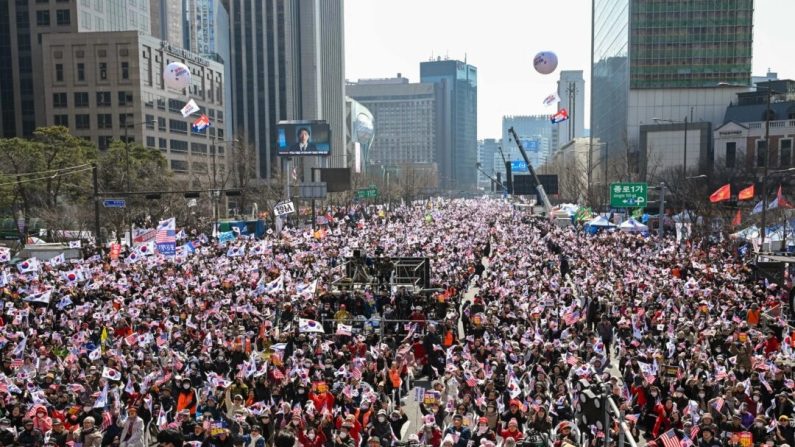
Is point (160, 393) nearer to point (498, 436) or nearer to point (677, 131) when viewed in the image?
point (498, 436)

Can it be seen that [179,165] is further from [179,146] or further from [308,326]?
[308,326]

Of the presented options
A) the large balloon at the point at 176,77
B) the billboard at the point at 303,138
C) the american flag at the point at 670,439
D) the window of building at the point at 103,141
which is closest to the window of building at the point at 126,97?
the window of building at the point at 103,141

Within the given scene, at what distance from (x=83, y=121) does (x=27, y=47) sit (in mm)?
14366

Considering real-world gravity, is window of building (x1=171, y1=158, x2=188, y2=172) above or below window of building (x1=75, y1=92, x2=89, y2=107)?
below

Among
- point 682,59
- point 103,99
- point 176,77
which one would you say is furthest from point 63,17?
point 682,59

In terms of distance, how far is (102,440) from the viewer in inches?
505

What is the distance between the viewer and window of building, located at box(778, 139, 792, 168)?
2887 inches

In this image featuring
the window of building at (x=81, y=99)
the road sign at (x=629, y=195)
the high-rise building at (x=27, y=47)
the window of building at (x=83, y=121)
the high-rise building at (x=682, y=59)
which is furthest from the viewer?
the high-rise building at (x=682, y=59)

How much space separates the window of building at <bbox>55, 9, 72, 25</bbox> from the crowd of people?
73.8 metres

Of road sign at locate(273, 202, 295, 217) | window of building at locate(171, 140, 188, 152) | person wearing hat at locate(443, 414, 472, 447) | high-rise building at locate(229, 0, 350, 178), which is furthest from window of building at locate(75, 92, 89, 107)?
person wearing hat at locate(443, 414, 472, 447)

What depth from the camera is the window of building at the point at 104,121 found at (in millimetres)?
91375

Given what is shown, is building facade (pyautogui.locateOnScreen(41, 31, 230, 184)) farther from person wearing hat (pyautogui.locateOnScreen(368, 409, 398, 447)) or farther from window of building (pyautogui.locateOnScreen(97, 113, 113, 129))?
person wearing hat (pyautogui.locateOnScreen(368, 409, 398, 447))

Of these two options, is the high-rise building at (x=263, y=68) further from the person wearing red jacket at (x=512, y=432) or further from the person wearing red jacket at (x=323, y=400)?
the person wearing red jacket at (x=512, y=432)

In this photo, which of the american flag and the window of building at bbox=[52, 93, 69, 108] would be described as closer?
the american flag
